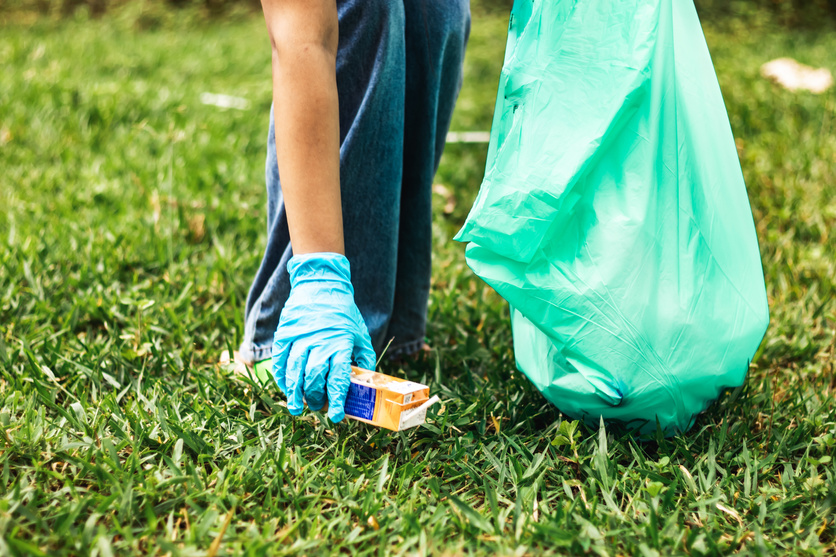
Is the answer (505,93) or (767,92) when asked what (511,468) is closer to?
(505,93)

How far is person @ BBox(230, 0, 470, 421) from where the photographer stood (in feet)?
3.80

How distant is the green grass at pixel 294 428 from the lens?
3.39 feet

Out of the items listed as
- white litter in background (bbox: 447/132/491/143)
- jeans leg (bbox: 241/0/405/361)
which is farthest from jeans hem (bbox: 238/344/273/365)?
white litter in background (bbox: 447/132/491/143)

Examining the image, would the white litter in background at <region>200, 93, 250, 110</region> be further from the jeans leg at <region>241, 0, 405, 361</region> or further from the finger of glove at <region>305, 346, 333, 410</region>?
the finger of glove at <region>305, 346, 333, 410</region>

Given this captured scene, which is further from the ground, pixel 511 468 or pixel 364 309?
pixel 364 309

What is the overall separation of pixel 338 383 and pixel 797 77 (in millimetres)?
3709

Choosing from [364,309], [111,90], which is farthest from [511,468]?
[111,90]

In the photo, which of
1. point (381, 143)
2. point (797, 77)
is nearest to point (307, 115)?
point (381, 143)

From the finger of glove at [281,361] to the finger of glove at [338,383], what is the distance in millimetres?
106

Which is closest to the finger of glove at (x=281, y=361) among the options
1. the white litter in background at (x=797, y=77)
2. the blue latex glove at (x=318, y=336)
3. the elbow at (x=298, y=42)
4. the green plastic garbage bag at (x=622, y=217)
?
the blue latex glove at (x=318, y=336)

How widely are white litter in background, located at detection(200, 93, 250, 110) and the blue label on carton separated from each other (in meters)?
2.92

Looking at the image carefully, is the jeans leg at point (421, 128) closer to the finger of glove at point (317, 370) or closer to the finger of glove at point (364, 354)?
the finger of glove at point (364, 354)

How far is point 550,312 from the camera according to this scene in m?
1.15

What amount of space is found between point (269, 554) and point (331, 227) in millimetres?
562
